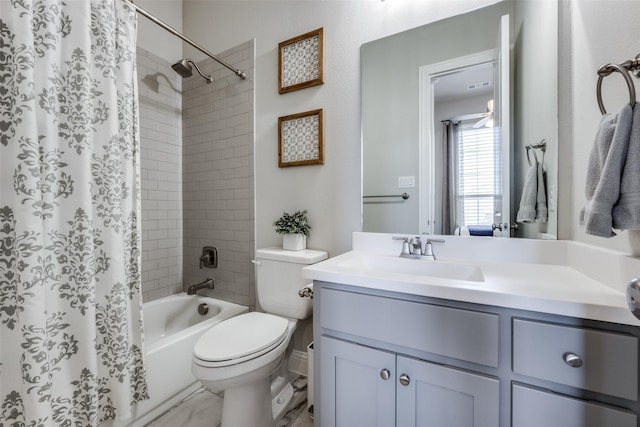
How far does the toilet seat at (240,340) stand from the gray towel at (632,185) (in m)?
1.25

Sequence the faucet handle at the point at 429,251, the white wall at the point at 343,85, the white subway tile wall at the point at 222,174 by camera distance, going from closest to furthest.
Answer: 1. the white wall at the point at 343,85
2. the faucet handle at the point at 429,251
3. the white subway tile wall at the point at 222,174

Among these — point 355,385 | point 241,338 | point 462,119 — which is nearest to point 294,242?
point 241,338

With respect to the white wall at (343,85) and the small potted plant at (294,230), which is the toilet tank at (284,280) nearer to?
the small potted plant at (294,230)

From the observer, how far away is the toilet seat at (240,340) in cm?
107

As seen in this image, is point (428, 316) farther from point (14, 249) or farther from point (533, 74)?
point (14, 249)

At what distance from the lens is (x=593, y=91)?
2.80 feet

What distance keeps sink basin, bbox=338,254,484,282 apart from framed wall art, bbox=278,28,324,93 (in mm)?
1073

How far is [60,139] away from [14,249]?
43 cm

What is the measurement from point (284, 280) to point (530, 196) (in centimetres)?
123

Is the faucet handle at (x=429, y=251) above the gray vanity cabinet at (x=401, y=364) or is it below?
above

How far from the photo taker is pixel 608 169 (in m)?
0.63

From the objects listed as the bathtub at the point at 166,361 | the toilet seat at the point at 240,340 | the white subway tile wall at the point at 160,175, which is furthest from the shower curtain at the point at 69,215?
the white subway tile wall at the point at 160,175

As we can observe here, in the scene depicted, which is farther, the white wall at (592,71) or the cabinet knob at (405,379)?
the cabinet knob at (405,379)

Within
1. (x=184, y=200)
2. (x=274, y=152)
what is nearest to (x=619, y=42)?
(x=274, y=152)
